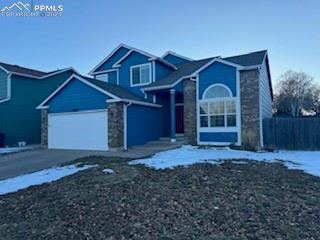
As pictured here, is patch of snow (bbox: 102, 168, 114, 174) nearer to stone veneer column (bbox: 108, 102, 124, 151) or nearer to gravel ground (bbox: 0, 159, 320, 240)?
gravel ground (bbox: 0, 159, 320, 240)

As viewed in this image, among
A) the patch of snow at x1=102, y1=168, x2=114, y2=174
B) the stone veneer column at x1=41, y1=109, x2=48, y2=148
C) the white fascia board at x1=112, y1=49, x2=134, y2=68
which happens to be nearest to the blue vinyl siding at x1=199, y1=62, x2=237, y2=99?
the white fascia board at x1=112, y1=49, x2=134, y2=68

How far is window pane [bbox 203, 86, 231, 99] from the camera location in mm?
14625

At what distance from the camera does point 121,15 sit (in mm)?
14875

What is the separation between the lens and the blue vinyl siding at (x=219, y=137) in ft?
46.9

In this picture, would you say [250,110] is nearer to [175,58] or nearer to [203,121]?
[203,121]

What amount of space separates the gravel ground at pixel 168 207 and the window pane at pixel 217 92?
7.43 m

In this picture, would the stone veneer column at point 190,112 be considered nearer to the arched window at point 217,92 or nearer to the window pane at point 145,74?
the arched window at point 217,92

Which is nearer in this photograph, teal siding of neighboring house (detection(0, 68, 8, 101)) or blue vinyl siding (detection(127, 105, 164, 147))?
blue vinyl siding (detection(127, 105, 164, 147))

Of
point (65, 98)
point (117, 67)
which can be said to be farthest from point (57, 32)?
point (117, 67)

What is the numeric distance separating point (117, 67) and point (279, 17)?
11072 millimetres

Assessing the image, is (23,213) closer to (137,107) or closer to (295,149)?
(137,107)

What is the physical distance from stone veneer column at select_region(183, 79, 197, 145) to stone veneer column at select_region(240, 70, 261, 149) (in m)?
2.68

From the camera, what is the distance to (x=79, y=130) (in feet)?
53.0

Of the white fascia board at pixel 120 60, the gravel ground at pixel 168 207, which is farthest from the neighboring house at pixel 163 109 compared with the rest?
the gravel ground at pixel 168 207
